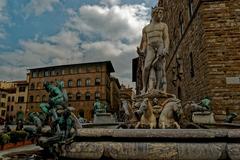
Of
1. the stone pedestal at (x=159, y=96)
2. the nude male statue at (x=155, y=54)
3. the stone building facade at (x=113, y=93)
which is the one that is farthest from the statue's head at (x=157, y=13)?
the stone building facade at (x=113, y=93)

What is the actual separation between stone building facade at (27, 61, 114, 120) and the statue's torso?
38817 mm

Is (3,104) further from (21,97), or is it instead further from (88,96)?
(88,96)

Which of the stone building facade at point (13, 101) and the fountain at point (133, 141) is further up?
the stone building facade at point (13, 101)

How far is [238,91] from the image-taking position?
1026 cm

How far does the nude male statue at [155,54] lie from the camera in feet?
22.7

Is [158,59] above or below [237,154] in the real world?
above

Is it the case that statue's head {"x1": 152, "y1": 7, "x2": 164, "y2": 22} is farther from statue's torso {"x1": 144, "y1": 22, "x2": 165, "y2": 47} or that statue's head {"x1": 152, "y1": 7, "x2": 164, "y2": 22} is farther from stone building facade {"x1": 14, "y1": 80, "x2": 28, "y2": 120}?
stone building facade {"x1": 14, "y1": 80, "x2": 28, "y2": 120}

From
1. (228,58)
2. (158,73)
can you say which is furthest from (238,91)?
(158,73)

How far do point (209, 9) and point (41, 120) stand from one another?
33.9ft

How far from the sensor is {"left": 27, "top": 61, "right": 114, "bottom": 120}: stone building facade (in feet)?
155

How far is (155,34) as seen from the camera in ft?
23.4

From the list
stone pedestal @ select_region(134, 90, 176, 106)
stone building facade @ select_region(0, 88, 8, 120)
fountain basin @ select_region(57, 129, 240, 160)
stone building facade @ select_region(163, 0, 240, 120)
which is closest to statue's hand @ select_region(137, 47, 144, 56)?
stone pedestal @ select_region(134, 90, 176, 106)

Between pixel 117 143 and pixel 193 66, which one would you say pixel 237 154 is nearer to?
pixel 117 143

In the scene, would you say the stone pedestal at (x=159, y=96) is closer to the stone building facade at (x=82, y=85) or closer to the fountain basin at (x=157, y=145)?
the fountain basin at (x=157, y=145)
